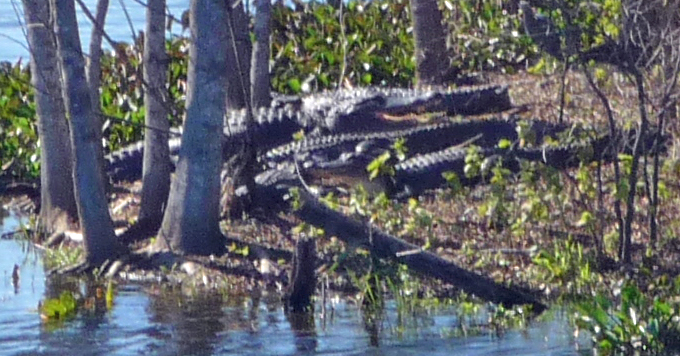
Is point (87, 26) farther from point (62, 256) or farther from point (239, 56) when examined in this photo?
point (62, 256)

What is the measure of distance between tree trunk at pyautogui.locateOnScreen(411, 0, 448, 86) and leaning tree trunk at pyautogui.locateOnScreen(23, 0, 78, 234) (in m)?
5.39

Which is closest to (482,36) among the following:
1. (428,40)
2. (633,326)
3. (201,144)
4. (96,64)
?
(428,40)

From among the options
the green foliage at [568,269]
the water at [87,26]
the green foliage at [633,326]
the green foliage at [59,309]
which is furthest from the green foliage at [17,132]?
the green foliage at [633,326]

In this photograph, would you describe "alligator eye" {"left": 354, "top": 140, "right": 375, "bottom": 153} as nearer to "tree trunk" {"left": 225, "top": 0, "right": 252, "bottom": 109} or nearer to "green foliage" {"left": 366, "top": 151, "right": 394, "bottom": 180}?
"green foliage" {"left": 366, "top": 151, "right": 394, "bottom": 180}

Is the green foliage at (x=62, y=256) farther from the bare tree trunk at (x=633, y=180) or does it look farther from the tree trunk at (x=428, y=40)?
the tree trunk at (x=428, y=40)

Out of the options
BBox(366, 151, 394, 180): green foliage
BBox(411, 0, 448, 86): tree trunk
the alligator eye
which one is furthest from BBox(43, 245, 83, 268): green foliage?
BBox(411, 0, 448, 86): tree trunk

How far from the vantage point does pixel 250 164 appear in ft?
32.7

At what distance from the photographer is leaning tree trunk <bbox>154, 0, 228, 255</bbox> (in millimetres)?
8648

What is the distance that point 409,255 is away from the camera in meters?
7.67

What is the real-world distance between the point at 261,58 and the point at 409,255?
208 inches

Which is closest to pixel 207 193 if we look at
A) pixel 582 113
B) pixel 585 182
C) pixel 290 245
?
pixel 290 245

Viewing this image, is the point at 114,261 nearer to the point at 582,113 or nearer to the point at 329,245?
the point at 329,245

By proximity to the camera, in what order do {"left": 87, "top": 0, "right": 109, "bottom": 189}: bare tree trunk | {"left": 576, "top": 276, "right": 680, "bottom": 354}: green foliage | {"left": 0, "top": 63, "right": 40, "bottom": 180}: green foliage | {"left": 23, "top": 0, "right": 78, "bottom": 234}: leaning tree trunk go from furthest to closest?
1. {"left": 0, "top": 63, "right": 40, "bottom": 180}: green foliage
2. {"left": 23, "top": 0, "right": 78, "bottom": 234}: leaning tree trunk
3. {"left": 87, "top": 0, "right": 109, "bottom": 189}: bare tree trunk
4. {"left": 576, "top": 276, "right": 680, "bottom": 354}: green foliage

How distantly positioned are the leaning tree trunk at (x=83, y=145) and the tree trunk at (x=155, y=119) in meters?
0.49
